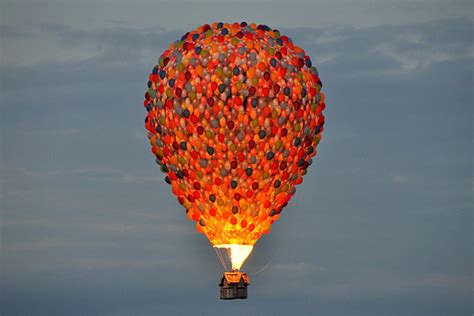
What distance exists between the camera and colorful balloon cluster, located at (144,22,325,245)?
86.4 m

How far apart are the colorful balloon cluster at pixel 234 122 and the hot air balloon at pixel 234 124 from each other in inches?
1.1

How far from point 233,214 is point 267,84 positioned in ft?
13.1

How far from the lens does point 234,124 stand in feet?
283

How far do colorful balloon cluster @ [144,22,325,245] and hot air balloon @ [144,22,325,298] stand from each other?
0.03 metres

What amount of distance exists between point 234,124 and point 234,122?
2.3 inches

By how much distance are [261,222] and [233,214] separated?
1058 mm

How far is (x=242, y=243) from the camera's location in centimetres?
8775

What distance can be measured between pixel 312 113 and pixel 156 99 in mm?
4560

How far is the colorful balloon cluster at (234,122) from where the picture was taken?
283ft

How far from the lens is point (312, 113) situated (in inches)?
3455

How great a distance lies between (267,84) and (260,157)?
2.13m

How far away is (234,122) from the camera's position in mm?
86375

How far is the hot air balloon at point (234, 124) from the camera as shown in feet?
283

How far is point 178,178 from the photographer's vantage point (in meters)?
88.0
